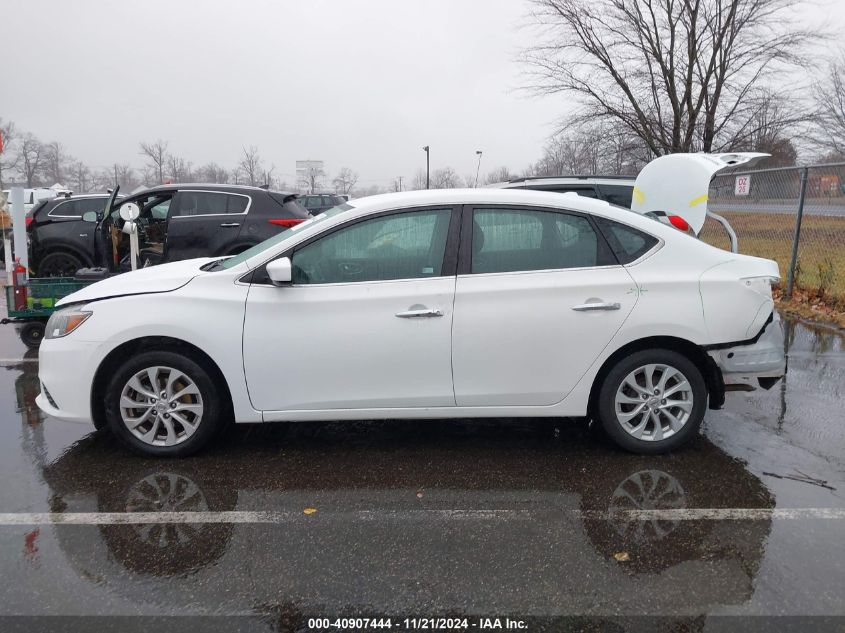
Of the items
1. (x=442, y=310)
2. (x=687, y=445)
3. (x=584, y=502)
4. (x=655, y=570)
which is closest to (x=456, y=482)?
(x=584, y=502)

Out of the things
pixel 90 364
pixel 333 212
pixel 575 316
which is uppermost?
pixel 333 212

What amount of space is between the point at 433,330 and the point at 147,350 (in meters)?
1.80

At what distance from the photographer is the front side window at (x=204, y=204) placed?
9211mm

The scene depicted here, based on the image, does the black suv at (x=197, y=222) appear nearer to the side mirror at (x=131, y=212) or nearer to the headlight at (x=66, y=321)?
the side mirror at (x=131, y=212)

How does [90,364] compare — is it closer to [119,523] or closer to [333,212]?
[119,523]

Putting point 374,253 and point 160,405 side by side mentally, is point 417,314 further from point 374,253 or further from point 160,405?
point 160,405

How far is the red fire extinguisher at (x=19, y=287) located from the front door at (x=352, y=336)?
181 inches

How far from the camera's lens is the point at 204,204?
30.3ft

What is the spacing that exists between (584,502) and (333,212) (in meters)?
2.43

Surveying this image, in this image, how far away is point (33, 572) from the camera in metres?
2.93

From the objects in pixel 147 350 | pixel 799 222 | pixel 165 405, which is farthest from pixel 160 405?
pixel 799 222

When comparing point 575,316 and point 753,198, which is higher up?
point 753,198

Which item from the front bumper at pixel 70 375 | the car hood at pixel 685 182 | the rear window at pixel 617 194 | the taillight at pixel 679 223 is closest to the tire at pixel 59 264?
the front bumper at pixel 70 375

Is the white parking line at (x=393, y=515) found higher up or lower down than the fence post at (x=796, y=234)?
lower down
